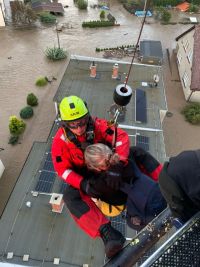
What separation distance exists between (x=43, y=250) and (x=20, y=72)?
21.1m

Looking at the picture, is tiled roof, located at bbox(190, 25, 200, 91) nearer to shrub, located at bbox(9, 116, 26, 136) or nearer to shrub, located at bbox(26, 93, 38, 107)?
shrub, located at bbox(26, 93, 38, 107)

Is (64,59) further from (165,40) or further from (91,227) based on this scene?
(91,227)

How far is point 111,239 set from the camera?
4508 mm

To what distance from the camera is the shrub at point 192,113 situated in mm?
22239

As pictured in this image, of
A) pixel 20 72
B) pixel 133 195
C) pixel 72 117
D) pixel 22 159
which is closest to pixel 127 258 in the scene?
pixel 133 195

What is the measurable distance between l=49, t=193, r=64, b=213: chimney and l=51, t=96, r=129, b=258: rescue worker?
236 inches

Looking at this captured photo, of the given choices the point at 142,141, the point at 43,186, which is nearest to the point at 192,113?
the point at 142,141

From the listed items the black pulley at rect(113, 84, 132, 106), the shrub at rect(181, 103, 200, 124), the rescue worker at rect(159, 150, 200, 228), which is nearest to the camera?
the rescue worker at rect(159, 150, 200, 228)

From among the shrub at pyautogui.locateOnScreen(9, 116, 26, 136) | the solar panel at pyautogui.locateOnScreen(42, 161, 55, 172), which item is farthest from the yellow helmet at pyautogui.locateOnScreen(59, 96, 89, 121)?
the shrub at pyautogui.locateOnScreen(9, 116, 26, 136)

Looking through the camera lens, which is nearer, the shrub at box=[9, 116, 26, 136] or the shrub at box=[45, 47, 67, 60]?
the shrub at box=[9, 116, 26, 136]

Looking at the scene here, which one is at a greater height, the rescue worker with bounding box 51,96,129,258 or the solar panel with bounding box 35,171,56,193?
the rescue worker with bounding box 51,96,129,258

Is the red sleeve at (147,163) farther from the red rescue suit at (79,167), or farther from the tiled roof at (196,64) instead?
the tiled roof at (196,64)

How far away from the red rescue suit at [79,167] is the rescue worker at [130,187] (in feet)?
2.05

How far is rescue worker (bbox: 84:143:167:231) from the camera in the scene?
4164 millimetres
